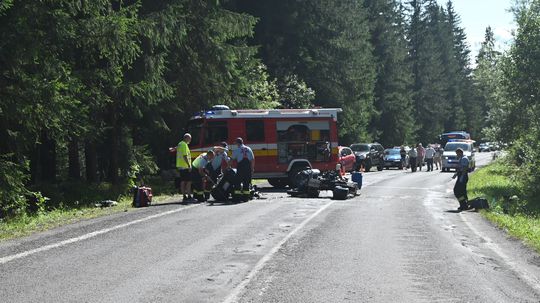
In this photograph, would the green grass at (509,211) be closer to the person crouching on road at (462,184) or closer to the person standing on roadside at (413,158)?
the person crouching on road at (462,184)

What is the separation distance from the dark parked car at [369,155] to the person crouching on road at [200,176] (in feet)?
97.2

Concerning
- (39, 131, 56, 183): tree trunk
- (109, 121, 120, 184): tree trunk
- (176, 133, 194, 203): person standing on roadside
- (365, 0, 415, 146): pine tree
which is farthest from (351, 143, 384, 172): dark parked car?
(176, 133, 194, 203): person standing on roadside

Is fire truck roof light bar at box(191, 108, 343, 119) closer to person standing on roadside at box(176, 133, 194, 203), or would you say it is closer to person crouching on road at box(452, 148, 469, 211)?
person standing on roadside at box(176, 133, 194, 203)

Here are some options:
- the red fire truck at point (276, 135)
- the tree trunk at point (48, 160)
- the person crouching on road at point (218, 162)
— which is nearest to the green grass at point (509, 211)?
the red fire truck at point (276, 135)

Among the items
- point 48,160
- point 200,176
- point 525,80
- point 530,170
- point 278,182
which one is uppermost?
point 525,80

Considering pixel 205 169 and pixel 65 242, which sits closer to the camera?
pixel 65 242

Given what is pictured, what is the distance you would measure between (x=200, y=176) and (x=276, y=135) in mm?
7120

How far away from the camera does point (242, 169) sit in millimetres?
21781

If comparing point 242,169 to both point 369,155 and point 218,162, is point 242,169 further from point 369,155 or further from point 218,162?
point 369,155

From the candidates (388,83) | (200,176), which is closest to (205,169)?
(200,176)

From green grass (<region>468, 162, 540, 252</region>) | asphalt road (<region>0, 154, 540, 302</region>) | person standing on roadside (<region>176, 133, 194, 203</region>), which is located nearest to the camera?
asphalt road (<region>0, 154, 540, 302</region>)

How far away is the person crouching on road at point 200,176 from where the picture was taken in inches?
857

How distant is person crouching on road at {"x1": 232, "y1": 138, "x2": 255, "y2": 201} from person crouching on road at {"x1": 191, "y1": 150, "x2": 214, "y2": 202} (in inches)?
36.2

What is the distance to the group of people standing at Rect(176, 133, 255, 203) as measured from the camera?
21.4 metres
